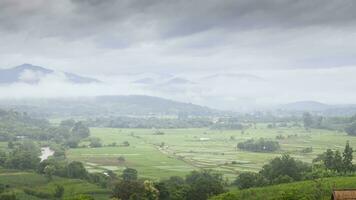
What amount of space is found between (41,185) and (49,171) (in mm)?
8496

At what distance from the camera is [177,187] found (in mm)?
72312

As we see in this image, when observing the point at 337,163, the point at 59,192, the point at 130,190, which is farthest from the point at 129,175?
the point at 337,163

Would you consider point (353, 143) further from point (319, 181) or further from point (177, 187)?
point (177, 187)

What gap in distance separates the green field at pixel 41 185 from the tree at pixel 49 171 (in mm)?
925

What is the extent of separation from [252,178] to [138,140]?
324 feet

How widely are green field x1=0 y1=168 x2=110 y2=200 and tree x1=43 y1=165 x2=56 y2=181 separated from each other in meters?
0.93

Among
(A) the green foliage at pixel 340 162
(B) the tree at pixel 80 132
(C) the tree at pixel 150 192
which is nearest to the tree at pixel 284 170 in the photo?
(A) the green foliage at pixel 340 162

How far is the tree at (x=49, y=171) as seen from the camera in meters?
94.0

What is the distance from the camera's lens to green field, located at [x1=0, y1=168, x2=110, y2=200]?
260 feet

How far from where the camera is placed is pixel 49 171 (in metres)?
95.5

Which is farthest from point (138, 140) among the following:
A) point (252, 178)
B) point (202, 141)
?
point (252, 178)

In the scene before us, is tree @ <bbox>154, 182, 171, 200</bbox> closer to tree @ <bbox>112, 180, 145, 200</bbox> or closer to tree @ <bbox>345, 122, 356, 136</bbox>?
tree @ <bbox>112, 180, 145, 200</bbox>

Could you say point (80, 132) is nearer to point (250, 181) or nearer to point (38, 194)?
point (38, 194)

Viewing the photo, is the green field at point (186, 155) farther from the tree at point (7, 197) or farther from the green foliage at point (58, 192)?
the tree at point (7, 197)
